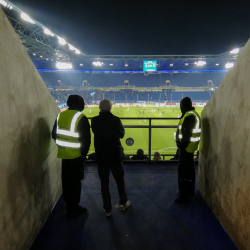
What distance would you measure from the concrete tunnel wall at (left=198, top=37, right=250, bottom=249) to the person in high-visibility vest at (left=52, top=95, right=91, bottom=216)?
1.87 meters

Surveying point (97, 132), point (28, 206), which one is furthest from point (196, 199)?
point (28, 206)

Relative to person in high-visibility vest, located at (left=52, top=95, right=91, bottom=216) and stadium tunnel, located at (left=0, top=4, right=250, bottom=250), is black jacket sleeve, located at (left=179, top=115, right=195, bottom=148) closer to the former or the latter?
stadium tunnel, located at (left=0, top=4, right=250, bottom=250)

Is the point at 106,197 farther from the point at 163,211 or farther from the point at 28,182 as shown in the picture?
the point at 28,182

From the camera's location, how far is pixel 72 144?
100.0 inches

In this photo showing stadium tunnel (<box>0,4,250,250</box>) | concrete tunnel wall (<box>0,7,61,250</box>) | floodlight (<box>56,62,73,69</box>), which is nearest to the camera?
concrete tunnel wall (<box>0,7,61,250</box>)

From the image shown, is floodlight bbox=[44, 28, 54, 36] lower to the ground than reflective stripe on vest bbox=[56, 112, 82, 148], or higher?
higher

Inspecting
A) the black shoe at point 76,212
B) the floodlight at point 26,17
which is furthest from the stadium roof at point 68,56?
the black shoe at point 76,212

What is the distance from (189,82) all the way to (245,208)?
55357 mm

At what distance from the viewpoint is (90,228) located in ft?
8.01

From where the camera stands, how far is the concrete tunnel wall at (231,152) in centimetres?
191

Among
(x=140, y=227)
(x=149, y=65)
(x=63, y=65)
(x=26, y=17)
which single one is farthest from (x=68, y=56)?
(x=140, y=227)

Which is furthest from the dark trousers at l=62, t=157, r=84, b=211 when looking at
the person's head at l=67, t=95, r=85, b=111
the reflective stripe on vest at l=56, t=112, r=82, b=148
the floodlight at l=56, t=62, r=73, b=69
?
the floodlight at l=56, t=62, r=73, b=69

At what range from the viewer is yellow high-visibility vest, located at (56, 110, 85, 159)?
2508mm

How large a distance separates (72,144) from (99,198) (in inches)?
50.4
